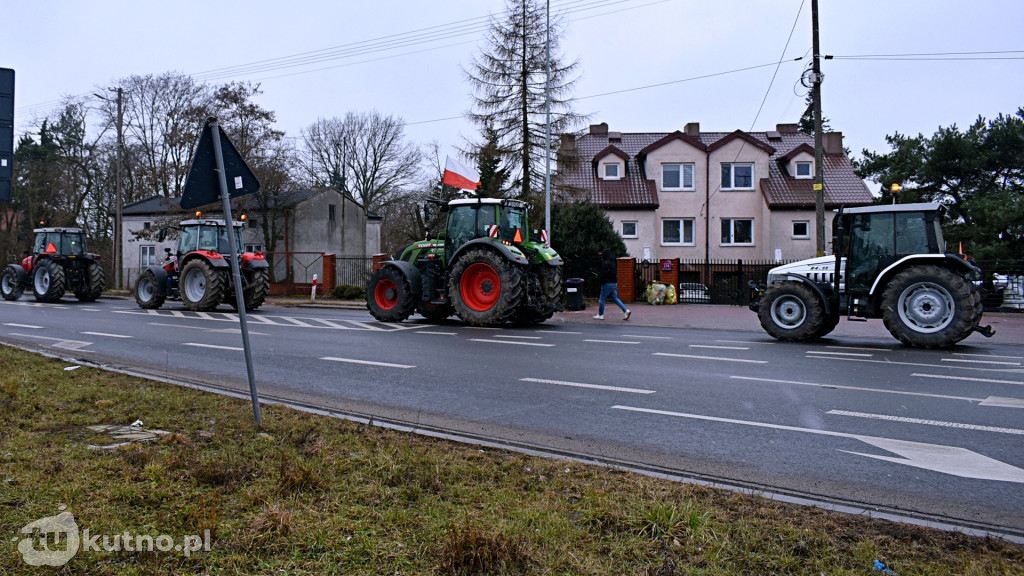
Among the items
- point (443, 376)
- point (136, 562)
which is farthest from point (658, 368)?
point (136, 562)

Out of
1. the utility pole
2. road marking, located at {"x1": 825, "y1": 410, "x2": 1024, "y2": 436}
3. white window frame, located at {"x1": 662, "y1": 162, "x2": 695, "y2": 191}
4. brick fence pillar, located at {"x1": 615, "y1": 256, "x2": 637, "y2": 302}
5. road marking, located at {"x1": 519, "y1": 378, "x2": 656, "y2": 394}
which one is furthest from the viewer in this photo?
white window frame, located at {"x1": 662, "y1": 162, "x2": 695, "y2": 191}

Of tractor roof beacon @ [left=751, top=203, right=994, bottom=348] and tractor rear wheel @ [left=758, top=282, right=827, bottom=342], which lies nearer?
tractor roof beacon @ [left=751, top=203, right=994, bottom=348]

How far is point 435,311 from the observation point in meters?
17.0

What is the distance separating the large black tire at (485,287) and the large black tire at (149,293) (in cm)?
1037

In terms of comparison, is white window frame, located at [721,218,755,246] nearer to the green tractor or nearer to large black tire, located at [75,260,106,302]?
the green tractor

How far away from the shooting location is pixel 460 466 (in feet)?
15.4

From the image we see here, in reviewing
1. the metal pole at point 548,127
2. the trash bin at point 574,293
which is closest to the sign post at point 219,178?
the trash bin at point 574,293

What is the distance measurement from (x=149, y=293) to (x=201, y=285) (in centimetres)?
221

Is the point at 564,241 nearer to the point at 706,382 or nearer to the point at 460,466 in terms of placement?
the point at 706,382

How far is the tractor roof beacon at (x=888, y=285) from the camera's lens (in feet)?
40.2

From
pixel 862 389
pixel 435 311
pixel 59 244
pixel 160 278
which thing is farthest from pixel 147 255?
pixel 862 389

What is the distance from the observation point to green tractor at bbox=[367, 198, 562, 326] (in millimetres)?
15500

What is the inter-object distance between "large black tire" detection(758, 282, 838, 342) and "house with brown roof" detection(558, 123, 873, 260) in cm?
2472

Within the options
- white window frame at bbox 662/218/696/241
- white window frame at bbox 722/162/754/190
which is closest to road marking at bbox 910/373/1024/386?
white window frame at bbox 662/218/696/241
